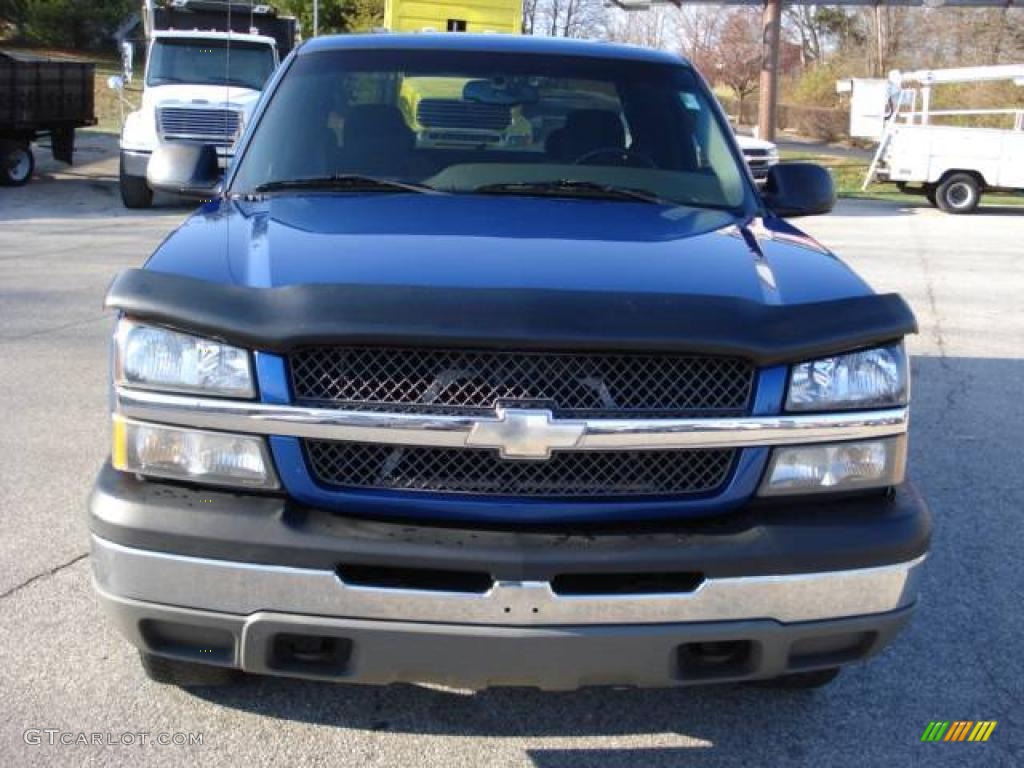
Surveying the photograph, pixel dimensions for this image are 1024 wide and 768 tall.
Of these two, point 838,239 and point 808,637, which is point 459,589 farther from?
point 838,239

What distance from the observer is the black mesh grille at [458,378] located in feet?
8.32

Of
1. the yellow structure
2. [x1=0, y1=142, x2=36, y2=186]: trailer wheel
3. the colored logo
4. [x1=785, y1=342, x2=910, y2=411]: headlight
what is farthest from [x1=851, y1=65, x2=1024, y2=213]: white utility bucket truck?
[x1=785, y1=342, x2=910, y2=411]: headlight

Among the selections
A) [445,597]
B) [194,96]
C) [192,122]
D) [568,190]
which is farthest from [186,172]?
[194,96]

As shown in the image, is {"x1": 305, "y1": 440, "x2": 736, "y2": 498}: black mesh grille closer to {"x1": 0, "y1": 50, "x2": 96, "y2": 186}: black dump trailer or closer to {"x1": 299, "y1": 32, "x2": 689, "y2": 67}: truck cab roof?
{"x1": 299, "y1": 32, "x2": 689, "y2": 67}: truck cab roof

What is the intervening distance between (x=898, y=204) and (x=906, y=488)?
20484 millimetres

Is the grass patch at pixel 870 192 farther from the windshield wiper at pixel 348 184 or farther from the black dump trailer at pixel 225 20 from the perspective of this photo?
the windshield wiper at pixel 348 184

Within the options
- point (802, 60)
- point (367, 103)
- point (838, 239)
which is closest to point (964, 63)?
point (802, 60)

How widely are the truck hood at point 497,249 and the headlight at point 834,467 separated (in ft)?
1.30

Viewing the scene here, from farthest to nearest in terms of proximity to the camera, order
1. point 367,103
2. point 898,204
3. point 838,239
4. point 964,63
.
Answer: point 964,63 < point 898,204 < point 838,239 < point 367,103

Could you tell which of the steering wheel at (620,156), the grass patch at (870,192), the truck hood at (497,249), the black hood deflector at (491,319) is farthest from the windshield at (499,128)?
the grass patch at (870,192)

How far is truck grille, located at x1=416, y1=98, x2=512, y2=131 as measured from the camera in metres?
4.21

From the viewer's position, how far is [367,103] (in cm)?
420

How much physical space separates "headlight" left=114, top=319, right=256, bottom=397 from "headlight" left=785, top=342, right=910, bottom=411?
4.20 feet

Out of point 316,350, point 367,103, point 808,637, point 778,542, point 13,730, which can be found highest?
point 367,103
